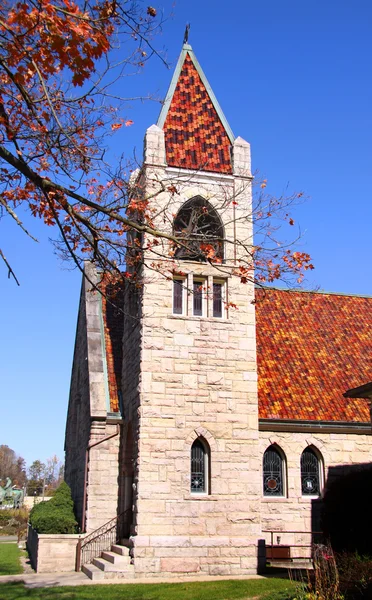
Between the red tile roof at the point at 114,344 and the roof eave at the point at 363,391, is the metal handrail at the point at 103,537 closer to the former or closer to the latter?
the red tile roof at the point at 114,344

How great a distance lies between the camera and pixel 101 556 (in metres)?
17.4

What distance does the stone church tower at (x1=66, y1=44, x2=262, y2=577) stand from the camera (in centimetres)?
1602

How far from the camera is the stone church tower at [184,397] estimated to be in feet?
52.5

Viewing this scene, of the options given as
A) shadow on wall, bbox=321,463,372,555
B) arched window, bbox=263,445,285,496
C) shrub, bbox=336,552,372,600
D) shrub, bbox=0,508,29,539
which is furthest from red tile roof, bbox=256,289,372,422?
shrub, bbox=0,508,29,539

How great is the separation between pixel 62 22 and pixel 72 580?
12.9 meters

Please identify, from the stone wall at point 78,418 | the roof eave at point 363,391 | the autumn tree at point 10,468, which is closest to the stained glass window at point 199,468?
the stone wall at point 78,418

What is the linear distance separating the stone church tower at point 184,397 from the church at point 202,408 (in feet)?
0.12

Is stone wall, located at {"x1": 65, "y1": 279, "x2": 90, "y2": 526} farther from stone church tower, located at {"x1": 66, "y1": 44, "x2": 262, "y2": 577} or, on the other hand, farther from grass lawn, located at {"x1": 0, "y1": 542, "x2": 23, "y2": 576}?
grass lawn, located at {"x1": 0, "y1": 542, "x2": 23, "y2": 576}

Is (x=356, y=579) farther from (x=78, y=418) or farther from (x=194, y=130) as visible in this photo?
(x=78, y=418)

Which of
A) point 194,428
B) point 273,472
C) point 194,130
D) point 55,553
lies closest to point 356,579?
point 194,428

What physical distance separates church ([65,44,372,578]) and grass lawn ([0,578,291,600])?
1450 mm

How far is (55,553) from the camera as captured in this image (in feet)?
56.3

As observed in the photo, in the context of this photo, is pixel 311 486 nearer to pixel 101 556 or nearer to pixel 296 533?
pixel 296 533

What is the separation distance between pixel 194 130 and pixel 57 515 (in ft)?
40.4
